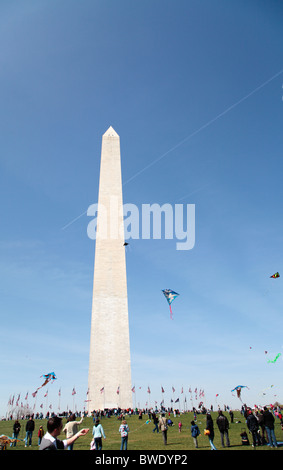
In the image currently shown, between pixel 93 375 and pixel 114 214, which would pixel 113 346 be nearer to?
pixel 93 375

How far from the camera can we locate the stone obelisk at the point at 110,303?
42.4 meters

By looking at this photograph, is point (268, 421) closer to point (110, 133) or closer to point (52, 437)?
point (52, 437)

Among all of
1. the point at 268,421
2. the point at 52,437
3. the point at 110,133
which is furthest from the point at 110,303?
the point at 52,437

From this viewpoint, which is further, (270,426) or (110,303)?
(110,303)

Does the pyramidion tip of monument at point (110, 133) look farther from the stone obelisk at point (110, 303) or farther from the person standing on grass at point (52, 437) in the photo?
the person standing on grass at point (52, 437)

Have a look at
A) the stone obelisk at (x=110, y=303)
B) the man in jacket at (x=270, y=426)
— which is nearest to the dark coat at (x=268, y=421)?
the man in jacket at (x=270, y=426)

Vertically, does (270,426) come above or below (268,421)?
below

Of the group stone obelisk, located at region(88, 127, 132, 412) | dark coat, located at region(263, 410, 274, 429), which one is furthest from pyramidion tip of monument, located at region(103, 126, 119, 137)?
dark coat, located at region(263, 410, 274, 429)

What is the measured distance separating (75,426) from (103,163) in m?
45.4

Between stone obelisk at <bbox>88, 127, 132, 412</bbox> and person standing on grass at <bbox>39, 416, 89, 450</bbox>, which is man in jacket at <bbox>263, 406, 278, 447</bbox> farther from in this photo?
stone obelisk at <bbox>88, 127, 132, 412</bbox>

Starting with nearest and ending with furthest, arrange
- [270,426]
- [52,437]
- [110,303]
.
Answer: [52,437] → [270,426] → [110,303]

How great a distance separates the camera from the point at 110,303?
46.4 metres
